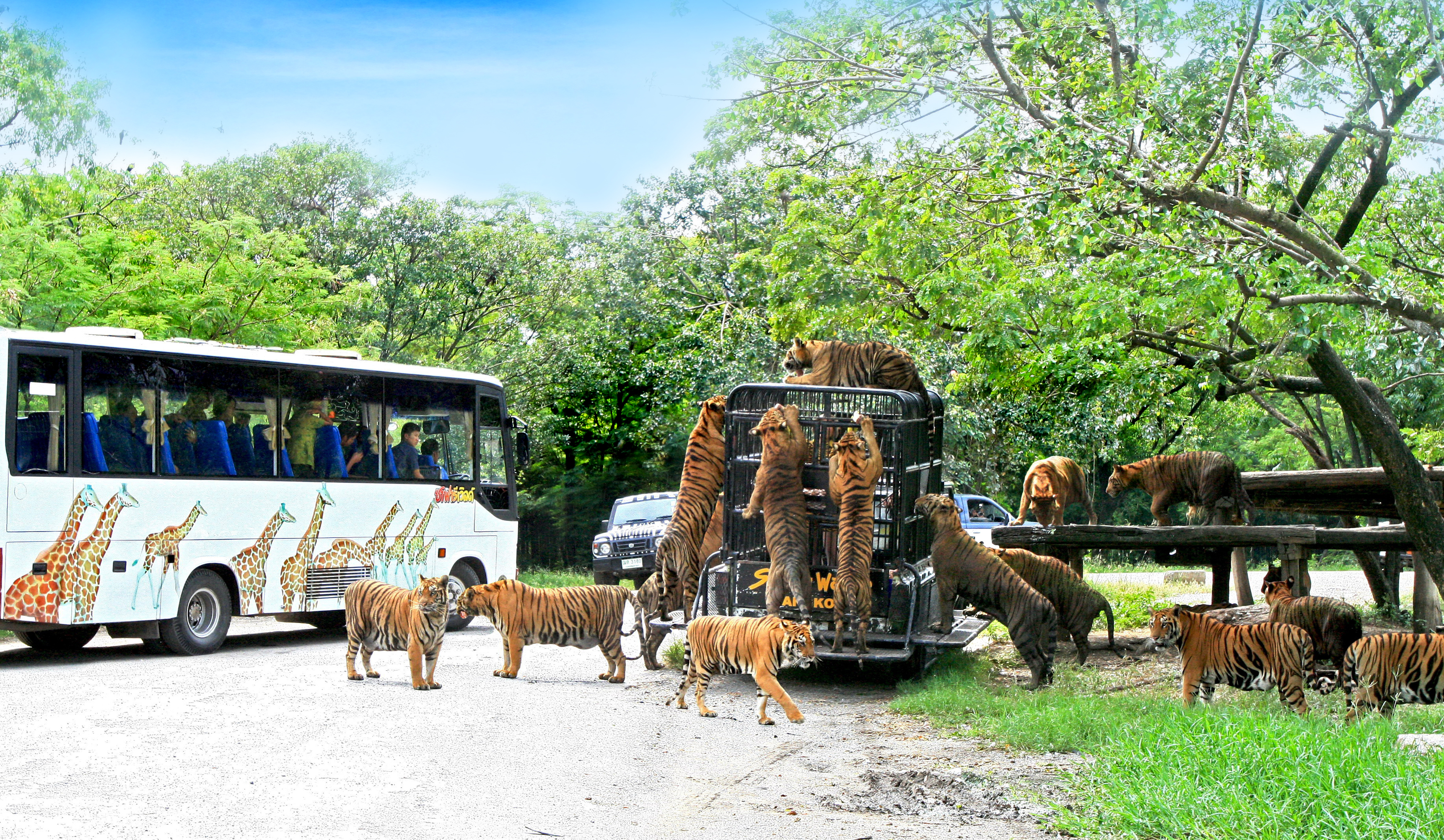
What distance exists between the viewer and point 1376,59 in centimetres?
1105

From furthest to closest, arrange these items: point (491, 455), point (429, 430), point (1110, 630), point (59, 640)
Answer: point (491, 455), point (429, 430), point (59, 640), point (1110, 630)

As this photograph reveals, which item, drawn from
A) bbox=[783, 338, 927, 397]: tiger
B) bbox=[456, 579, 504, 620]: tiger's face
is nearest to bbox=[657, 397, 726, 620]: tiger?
bbox=[783, 338, 927, 397]: tiger

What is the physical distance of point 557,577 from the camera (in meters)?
24.9

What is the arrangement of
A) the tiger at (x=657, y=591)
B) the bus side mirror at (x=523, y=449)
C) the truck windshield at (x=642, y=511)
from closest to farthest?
1. the tiger at (x=657, y=591)
2. the bus side mirror at (x=523, y=449)
3. the truck windshield at (x=642, y=511)

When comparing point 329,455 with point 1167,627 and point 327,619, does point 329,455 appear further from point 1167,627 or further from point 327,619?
point 1167,627

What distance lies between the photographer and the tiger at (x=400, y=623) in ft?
32.1

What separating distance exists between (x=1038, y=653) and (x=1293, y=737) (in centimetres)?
400

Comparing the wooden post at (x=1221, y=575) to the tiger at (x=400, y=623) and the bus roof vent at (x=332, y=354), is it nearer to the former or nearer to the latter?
the tiger at (x=400, y=623)

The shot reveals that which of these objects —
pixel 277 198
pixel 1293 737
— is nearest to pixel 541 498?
pixel 277 198

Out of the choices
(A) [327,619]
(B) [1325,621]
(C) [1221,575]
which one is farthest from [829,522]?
(A) [327,619]

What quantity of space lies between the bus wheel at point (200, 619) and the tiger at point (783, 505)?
5.91 metres

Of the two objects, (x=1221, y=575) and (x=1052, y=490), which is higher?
(x=1052, y=490)

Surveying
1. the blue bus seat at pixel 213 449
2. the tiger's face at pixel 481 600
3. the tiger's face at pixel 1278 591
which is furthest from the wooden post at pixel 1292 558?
the blue bus seat at pixel 213 449

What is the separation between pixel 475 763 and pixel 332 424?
7.42m
